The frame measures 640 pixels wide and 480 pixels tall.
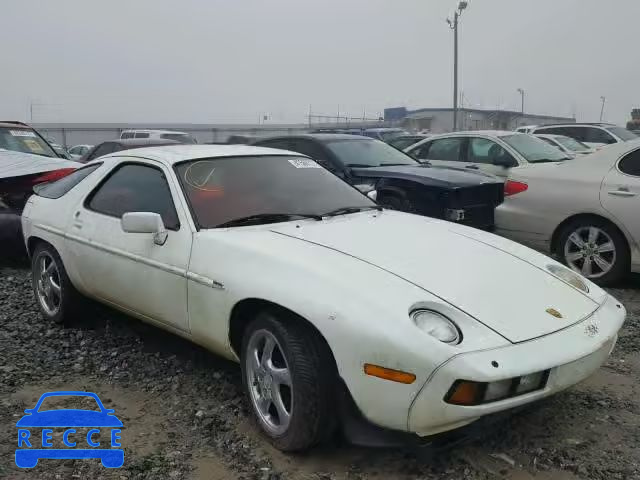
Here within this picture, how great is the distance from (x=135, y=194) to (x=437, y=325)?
2.29 metres

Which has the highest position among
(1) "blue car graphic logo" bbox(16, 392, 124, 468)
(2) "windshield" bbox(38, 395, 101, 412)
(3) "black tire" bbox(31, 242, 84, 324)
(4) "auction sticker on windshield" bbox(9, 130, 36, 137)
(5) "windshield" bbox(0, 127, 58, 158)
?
(4) "auction sticker on windshield" bbox(9, 130, 36, 137)

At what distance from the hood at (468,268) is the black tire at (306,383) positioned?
0.48m

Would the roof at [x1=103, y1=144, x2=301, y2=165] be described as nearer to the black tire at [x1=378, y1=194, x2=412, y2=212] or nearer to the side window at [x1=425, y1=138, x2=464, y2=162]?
the black tire at [x1=378, y1=194, x2=412, y2=212]

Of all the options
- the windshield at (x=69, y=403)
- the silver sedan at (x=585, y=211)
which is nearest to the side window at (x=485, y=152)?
the silver sedan at (x=585, y=211)

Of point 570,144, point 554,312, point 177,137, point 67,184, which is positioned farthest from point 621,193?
point 177,137

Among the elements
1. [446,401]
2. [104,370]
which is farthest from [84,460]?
[446,401]

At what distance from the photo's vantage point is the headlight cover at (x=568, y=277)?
3.23 meters

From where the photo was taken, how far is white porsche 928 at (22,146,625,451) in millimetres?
2445

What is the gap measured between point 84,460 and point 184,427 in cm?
50

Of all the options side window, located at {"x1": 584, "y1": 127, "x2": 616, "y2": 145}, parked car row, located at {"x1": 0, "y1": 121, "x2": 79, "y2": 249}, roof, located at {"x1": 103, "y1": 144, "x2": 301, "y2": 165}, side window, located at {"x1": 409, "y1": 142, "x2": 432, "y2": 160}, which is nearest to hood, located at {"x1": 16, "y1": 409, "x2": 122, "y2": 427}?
roof, located at {"x1": 103, "y1": 144, "x2": 301, "y2": 165}

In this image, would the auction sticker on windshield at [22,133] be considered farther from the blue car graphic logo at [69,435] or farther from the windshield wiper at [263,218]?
the windshield wiper at [263,218]

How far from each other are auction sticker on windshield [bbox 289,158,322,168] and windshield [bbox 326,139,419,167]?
133 inches

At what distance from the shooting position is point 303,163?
14.0 feet

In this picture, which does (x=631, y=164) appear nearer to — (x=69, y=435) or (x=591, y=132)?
(x=69, y=435)
